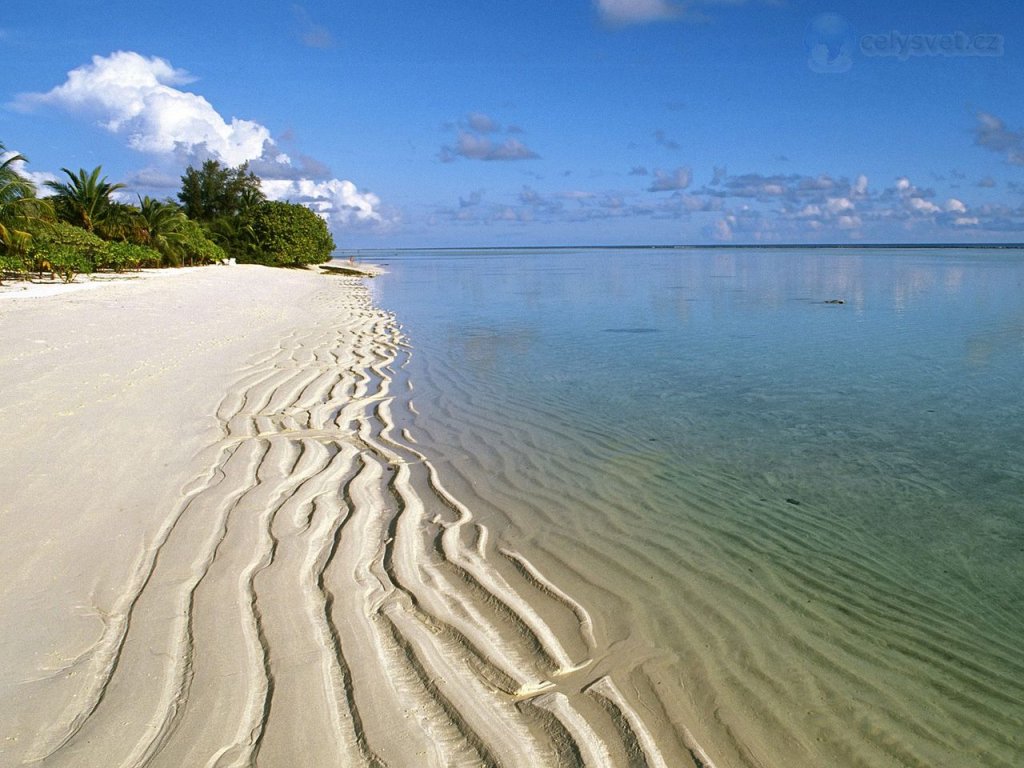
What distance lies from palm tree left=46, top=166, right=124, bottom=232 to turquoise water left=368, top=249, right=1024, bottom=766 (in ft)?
114

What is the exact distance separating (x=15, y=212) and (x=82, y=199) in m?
13.4

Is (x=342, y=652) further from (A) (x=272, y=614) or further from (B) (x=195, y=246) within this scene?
(B) (x=195, y=246)

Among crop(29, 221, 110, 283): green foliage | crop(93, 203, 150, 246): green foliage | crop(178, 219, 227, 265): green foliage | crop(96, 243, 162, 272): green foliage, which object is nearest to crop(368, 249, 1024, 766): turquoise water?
crop(29, 221, 110, 283): green foliage

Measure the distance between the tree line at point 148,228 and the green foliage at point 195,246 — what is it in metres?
0.07

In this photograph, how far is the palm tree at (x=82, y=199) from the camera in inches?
1507

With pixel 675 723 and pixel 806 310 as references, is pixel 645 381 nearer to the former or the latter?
pixel 675 723

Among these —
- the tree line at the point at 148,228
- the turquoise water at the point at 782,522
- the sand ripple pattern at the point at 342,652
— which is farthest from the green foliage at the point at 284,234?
the sand ripple pattern at the point at 342,652

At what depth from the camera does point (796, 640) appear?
3.83 m

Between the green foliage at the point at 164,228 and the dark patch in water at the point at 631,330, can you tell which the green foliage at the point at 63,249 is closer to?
the green foliage at the point at 164,228

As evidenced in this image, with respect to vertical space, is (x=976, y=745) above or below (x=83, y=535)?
below

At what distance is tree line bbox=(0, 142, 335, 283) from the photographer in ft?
88.7

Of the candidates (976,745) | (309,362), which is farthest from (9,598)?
(309,362)

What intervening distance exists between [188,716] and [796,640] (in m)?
3.11

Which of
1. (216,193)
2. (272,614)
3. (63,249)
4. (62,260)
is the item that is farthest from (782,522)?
(216,193)
